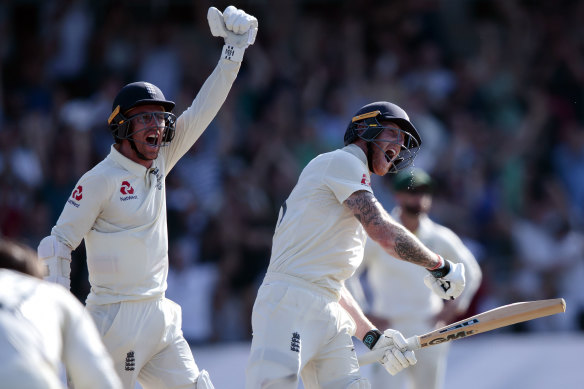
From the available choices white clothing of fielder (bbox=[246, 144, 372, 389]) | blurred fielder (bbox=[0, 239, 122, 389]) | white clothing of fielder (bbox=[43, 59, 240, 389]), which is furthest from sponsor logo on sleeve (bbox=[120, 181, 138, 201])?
blurred fielder (bbox=[0, 239, 122, 389])

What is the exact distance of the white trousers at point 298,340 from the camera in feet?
16.6

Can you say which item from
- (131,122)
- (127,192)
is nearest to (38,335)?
(127,192)

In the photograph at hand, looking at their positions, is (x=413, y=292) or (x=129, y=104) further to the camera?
(x=413, y=292)

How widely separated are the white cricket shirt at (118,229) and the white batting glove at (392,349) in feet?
3.99

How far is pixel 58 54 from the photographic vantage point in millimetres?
13031

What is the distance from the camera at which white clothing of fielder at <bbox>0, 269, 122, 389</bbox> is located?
329cm

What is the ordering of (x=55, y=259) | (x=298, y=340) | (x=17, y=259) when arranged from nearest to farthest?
(x=17, y=259) → (x=298, y=340) → (x=55, y=259)

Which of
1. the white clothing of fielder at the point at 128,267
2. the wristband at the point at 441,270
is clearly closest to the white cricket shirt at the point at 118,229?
the white clothing of fielder at the point at 128,267

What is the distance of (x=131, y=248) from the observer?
5.38 metres

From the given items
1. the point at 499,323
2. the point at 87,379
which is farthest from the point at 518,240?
the point at 87,379

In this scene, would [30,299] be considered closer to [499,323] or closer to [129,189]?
[129,189]

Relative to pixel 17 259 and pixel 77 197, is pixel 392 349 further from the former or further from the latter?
pixel 17 259

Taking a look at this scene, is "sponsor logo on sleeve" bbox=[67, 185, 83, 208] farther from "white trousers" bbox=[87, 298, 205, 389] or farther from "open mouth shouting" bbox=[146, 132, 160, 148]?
"white trousers" bbox=[87, 298, 205, 389]

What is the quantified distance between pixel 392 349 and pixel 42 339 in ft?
8.34
